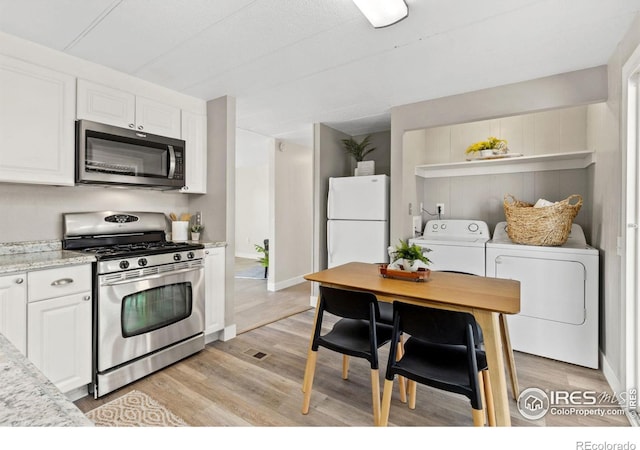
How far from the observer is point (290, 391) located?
2156 mm

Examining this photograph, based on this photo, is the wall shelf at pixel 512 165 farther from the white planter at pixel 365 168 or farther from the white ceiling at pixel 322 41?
the white ceiling at pixel 322 41

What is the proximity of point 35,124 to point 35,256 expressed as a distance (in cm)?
88

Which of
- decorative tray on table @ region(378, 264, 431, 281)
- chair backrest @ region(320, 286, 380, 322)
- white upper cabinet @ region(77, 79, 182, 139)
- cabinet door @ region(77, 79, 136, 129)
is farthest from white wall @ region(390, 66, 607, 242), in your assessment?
cabinet door @ region(77, 79, 136, 129)

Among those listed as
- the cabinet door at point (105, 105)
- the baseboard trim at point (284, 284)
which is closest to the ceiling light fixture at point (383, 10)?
the cabinet door at point (105, 105)

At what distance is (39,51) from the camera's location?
211 cm

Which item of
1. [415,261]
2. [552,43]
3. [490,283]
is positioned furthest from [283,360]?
[552,43]

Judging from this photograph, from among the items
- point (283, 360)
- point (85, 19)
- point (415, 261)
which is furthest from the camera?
point (283, 360)

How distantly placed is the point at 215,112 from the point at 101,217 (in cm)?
137

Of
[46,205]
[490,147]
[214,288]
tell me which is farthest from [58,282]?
[490,147]

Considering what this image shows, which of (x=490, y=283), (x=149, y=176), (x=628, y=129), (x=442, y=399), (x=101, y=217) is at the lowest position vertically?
(x=442, y=399)

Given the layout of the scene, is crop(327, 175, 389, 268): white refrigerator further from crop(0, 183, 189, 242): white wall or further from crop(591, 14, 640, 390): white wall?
crop(0, 183, 189, 242): white wall

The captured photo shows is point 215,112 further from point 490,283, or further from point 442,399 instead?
point 442,399

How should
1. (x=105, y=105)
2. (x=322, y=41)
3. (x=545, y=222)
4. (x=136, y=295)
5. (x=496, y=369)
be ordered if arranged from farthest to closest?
(x=545, y=222), (x=105, y=105), (x=136, y=295), (x=322, y=41), (x=496, y=369)

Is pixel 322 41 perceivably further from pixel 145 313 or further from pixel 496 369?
pixel 145 313
